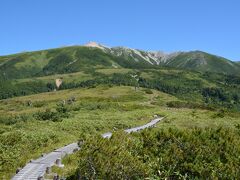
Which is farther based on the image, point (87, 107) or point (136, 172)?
point (87, 107)

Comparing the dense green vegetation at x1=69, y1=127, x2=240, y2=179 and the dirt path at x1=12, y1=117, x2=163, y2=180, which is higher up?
→ the dense green vegetation at x1=69, y1=127, x2=240, y2=179

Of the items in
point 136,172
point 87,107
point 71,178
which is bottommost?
point 87,107

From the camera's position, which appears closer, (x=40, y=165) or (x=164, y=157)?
(x=164, y=157)

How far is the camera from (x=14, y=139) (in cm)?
3969

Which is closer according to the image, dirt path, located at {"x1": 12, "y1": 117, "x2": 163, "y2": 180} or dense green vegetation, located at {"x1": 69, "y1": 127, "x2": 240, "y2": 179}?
dense green vegetation, located at {"x1": 69, "y1": 127, "x2": 240, "y2": 179}

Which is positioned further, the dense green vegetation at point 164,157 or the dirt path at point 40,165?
the dirt path at point 40,165

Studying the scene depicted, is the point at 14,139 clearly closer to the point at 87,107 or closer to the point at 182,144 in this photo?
the point at 182,144

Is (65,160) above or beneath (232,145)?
beneath

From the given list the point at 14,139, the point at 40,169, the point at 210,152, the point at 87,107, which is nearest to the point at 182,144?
the point at 210,152

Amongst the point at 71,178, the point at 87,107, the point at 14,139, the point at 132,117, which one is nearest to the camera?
the point at 71,178

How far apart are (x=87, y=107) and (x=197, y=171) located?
7764 centimetres

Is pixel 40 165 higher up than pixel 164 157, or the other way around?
pixel 164 157

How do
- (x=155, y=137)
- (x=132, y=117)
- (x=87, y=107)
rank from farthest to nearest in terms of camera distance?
(x=87, y=107) < (x=132, y=117) < (x=155, y=137)

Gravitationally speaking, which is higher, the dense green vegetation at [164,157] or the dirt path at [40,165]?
the dense green vegetation at [164,157]
